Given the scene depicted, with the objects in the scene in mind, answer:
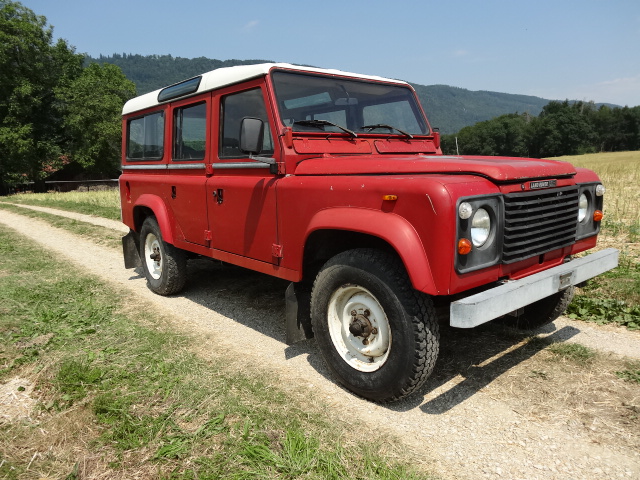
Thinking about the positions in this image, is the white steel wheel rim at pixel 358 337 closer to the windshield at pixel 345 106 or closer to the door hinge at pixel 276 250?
the door hinge at pixel 276 250

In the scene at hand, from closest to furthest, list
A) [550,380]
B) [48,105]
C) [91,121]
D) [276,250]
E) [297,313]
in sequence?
[550,380]
[297,313]
[276,250]
[91,121]
[48,105]

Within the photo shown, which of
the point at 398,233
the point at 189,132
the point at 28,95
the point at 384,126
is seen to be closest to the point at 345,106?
the point at 384,126

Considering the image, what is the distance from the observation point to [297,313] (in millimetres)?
3539

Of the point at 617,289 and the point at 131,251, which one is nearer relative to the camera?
the point at 617,289

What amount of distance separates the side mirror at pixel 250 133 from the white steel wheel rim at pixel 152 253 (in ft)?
9.09

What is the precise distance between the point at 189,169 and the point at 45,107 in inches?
1527

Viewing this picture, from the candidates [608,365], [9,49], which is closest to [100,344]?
[608,365]

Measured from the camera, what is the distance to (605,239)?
7031mm

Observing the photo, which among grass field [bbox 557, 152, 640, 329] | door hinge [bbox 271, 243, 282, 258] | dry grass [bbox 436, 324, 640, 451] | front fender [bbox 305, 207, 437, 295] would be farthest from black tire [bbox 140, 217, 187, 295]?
grass field [bbox 557, 152, 640, 329]

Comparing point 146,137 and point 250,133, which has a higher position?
point 146,137

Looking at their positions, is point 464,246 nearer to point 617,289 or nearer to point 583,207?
point 583,207

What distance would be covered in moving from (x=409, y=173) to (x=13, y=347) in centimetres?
348

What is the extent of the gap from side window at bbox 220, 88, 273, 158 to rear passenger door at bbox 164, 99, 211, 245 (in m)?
0.25

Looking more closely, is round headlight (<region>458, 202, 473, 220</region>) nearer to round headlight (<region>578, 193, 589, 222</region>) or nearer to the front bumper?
the front bumper
